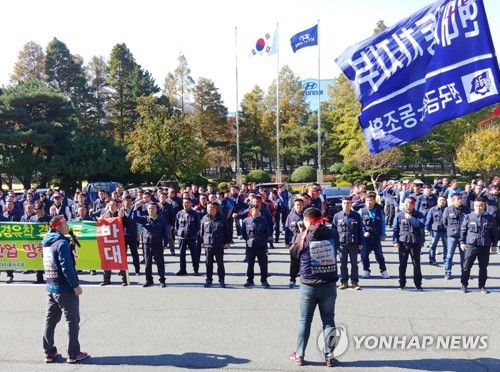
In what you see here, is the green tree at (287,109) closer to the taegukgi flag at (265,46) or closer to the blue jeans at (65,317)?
the taegukgi flag at (265,46)

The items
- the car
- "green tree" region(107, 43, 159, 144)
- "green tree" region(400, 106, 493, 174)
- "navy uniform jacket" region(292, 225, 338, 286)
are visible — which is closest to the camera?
"navy uniform jacket" region(292, 225, 338, 286)

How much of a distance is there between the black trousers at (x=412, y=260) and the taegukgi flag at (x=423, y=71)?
15.4 feet

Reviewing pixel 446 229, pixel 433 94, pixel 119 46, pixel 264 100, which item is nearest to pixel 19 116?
pixel 119 46

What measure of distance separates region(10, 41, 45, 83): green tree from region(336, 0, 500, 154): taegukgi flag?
175 ft

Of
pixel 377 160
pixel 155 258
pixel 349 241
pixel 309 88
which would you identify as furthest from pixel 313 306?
pixel 309 88

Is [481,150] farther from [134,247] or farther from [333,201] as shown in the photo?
[134,247]

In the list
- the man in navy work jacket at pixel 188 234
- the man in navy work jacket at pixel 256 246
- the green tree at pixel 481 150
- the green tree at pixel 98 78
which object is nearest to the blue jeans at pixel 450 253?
the man in navy work jacket at pixel 256 246

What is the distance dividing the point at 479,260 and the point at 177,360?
623 centimetres

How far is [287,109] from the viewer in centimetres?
5372

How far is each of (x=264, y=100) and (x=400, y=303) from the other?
47.1m

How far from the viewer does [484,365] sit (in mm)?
5684

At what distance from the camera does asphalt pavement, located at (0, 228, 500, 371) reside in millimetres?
5965

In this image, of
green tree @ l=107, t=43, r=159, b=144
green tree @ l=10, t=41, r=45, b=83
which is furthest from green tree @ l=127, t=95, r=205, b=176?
green tree @ l=10, t=41, r=45, b=83

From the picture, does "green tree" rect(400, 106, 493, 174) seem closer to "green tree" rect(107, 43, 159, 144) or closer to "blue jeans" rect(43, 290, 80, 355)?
"green tree" rect(107, 43, 159, 144)
